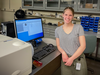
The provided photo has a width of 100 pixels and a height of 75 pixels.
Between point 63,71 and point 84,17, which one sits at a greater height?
point 84,17

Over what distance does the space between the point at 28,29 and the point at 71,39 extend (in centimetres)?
58

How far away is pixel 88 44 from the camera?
1.87 meters

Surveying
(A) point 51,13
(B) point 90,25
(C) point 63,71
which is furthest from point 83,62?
(A) point 51,13

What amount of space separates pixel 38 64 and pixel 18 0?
3.88 meters

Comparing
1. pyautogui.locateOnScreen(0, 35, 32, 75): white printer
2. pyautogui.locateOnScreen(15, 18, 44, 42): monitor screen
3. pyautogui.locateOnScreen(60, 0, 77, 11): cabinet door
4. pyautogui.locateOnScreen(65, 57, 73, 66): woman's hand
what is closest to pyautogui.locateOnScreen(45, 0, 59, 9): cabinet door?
pyautogui.locateOnScreen(60, 0, 77, 11): cabinet door

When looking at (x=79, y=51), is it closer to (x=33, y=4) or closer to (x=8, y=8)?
(x=33, y=4)

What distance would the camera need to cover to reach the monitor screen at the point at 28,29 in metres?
1.22

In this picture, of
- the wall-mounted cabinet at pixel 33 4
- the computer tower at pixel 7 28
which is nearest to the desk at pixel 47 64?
the computer tower at pixel 7 28

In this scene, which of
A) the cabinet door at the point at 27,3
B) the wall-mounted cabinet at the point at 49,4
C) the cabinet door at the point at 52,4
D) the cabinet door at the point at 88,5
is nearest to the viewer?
the cabinet door at the point at 88,5

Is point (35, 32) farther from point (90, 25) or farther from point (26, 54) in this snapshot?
point (90, 25)

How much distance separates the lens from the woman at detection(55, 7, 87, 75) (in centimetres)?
113

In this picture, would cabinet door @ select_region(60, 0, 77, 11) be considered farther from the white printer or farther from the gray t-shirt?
the white printer

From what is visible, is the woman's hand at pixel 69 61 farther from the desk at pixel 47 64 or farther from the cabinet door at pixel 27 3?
the cabinet door at pixel 27 3

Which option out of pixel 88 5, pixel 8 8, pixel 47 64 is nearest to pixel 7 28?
pixel 47 64
